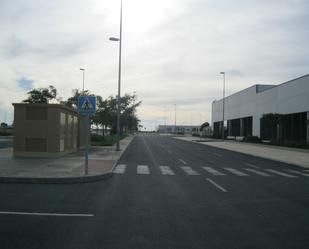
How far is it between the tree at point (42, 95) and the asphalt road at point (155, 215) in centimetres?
4395

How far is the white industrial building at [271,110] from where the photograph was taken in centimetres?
5427

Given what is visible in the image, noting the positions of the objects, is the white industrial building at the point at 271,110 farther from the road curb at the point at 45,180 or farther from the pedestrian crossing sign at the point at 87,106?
the road curb at the point at 45,180

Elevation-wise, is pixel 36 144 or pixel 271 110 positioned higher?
pixel 271 110

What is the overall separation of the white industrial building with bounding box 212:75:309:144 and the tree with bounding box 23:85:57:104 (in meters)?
27.3

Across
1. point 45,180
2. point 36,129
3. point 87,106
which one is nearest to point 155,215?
point 45,180

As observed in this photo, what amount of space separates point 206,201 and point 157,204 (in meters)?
1.38

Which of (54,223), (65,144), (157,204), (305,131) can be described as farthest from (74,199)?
(305,131)

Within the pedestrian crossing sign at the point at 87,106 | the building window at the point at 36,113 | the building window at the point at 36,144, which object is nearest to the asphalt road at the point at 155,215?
the pedestrian crossing sign at the point at 87,106

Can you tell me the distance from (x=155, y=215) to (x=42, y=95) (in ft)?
167

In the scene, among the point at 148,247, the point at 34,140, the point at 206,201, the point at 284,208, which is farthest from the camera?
the point at 34,140

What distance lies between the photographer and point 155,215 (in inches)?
384

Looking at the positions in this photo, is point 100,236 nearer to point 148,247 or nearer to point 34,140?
point 148,247

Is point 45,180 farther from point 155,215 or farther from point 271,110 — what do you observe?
point 271,110

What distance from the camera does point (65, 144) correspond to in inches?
1090
